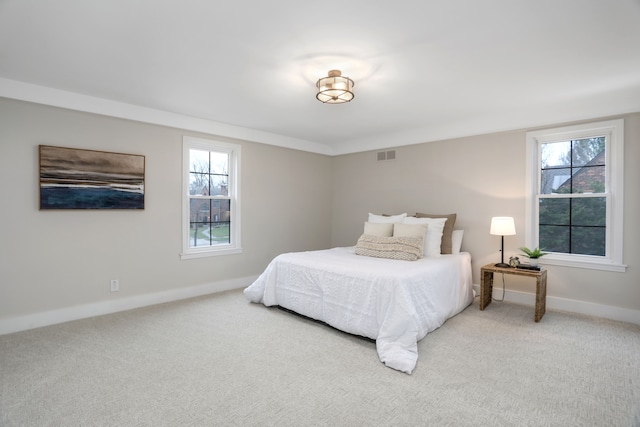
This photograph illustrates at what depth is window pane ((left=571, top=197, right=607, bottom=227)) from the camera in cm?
363

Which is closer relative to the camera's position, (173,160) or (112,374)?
(112,374)

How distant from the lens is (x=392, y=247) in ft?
12.4

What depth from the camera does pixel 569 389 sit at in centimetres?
217

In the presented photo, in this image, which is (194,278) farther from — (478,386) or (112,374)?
(478,386)

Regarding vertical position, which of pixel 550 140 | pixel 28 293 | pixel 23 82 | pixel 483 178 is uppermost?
pixel 23 82

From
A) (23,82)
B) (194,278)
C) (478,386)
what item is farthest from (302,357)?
(23,82)

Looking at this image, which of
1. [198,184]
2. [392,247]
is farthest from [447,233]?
[198,184]

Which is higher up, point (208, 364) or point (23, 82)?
point (23, 82)

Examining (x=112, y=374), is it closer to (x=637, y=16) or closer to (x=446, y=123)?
(x=637, y=16)

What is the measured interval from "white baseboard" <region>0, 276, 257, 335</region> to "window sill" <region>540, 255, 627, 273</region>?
13.1ft

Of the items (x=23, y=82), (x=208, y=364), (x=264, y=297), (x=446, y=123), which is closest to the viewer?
(x=208, y=364)

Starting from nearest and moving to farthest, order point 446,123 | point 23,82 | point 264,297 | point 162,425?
point 162,425 → point 23,82 → point 264,297 → point 446,123

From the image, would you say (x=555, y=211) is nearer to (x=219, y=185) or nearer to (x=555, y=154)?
(x=555, y=154)

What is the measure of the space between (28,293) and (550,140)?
579 centimetres
